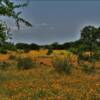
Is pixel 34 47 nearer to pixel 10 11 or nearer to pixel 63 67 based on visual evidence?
pixel 63 67

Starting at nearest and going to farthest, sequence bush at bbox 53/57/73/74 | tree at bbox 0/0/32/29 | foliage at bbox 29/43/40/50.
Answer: tree at bbox 0/0/32/29 < bush at bbox 53/57/73/74 < foliage at bbox 29/43/40/50

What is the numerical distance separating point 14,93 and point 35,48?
222 feet

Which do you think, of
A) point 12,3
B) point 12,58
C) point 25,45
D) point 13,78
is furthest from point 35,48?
point 12,3

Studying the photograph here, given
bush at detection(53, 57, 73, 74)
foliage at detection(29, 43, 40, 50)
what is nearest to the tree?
bush at detection(53, 57, 73, 74)

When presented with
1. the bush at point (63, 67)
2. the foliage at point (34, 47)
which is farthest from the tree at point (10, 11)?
the foliage at point (34, 47)

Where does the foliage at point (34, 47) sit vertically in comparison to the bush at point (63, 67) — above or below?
above

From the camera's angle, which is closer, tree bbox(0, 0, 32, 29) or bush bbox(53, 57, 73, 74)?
tree bbox(0, 0, 32, 29)

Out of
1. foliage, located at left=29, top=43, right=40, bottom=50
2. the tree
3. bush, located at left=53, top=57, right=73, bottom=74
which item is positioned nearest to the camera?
the tree

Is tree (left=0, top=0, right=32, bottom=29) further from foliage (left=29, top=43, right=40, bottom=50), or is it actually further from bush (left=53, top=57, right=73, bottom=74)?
foliage (left=29, top=43, right=40, bottom=50)

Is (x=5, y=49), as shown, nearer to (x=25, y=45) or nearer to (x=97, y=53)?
(x=97, y=53)

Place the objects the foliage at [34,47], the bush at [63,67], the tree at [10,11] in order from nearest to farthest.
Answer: the tree at [10,11] < the bush at [63,67] < the foliage at [34,47]

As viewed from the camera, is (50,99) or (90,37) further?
(90,37)

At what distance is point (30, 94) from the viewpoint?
20.3 meters

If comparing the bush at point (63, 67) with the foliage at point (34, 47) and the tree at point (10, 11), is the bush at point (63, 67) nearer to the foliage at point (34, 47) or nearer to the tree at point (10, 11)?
the tree at point (10, 11)
